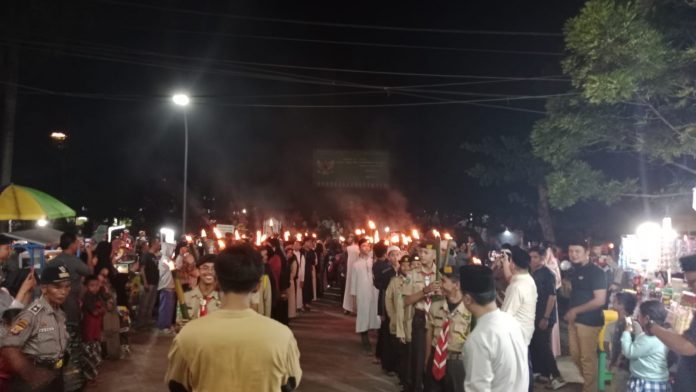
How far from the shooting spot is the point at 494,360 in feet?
12.5

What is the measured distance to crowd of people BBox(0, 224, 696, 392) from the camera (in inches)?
124

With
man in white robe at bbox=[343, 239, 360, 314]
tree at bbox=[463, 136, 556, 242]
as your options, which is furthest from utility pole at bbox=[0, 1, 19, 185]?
tree at bbox=[463, 136, 556, 242]

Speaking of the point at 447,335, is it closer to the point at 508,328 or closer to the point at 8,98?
the point at 508,328

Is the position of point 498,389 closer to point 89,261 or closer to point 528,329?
point 528,329

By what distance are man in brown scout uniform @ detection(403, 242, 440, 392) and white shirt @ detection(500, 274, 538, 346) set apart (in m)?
0.97

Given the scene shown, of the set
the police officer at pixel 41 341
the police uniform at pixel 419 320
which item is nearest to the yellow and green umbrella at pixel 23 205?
the police officer at pixel 41 341

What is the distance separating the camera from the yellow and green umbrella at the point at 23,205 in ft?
36.7

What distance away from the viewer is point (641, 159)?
15.2 metres

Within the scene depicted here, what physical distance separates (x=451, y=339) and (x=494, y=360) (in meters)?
2.67

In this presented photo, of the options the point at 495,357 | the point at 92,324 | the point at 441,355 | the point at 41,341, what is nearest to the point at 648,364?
the point at 441,355

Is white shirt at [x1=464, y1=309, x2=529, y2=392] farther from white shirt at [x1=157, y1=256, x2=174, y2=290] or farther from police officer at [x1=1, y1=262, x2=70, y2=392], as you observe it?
white shirt at [x1=157, y1=256, x2=174, y2=290]

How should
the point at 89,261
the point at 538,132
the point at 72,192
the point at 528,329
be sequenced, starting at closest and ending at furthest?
the point at 528,329
the point at 89,261
the point at 538,132
the point at 72,192

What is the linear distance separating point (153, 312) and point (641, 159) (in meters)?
13.0

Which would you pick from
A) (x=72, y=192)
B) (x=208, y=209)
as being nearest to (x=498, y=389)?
(x=72, y=192)
